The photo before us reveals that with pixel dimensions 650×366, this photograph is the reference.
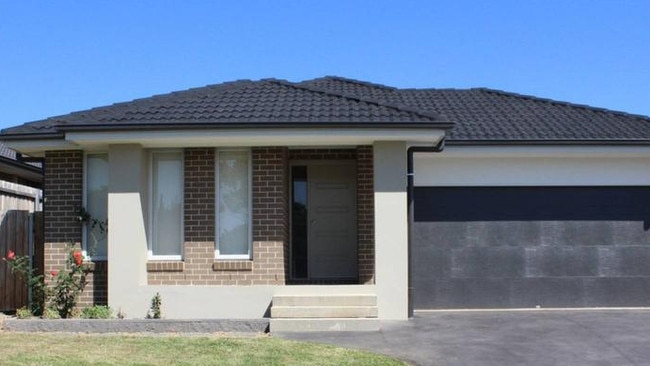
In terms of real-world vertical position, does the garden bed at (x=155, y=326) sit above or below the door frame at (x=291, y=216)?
below

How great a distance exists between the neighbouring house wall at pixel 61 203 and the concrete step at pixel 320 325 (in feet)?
13.7

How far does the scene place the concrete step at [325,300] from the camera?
1183 cm

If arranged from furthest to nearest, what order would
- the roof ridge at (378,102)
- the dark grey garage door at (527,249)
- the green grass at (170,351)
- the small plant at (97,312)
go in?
the dark grey garage door at (527,249) → the roof ridge at (378,102) → the small plant at (97,312) → the green grass at (170,351)

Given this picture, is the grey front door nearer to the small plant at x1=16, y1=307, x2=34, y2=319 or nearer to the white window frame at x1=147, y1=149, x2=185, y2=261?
the white window frame at x1=147, y1=149, x2=185, y2=261

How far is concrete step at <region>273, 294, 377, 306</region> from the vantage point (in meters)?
11.8

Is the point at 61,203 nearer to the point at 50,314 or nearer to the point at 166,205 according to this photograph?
the point at 166,205

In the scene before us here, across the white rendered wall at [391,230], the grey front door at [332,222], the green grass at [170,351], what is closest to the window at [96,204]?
the green grass at [170,351]

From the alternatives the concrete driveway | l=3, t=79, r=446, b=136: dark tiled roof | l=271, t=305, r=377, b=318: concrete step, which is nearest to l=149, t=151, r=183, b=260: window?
l=3, t=79, r=446, b=136: dark tiled roof

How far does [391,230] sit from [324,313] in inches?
69.4

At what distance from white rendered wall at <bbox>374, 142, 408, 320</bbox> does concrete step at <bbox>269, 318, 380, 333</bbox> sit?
38.5 inches

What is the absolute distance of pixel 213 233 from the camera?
1300cm

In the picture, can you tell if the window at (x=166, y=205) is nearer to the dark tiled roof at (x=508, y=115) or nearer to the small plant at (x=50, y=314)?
the small plant at (x=50, y=314)

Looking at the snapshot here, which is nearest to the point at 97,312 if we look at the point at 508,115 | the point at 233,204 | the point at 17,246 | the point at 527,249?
the point at 233,204

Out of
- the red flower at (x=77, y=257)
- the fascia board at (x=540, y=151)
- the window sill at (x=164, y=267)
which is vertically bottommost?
the window sill at (x=164, y=267)
